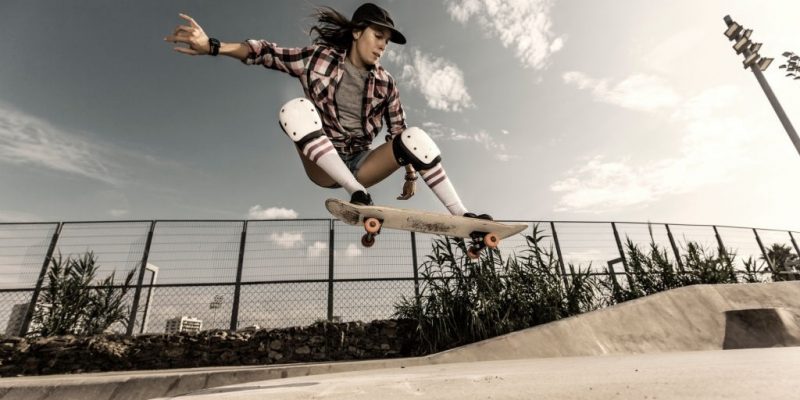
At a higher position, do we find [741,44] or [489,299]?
[741,44]

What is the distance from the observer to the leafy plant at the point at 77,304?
19.6 feet

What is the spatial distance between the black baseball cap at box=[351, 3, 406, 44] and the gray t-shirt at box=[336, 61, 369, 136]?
31 centimetres

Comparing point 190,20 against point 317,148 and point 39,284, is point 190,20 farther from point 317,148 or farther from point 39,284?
point 39,284

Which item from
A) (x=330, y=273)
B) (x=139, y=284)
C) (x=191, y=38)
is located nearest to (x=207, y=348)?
(x=139, y=284)

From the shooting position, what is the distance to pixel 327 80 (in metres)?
2.34

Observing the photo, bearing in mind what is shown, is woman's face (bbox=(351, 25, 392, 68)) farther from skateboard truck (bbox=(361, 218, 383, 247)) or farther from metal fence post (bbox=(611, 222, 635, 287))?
metal fence post (bbox=(611, 222, 635, 287))

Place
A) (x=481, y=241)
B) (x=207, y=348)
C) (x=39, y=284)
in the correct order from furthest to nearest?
(x=39, y=284), (x=207, y=348), (x=481, y=241)

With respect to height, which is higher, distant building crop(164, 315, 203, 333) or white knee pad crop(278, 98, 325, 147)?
white knee pad crop(278, 98, 325, 147)

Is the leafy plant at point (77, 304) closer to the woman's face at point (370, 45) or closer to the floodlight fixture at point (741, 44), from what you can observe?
the woman's face at point (370, 45)

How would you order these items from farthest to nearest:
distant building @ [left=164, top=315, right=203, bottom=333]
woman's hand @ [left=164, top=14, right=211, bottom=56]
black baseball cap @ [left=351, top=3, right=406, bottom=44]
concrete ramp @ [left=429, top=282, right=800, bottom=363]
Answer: distant building @ [left=164, top=315, right=203, bottom=333] < concrete ramp @ [left=429, top=282, right=800, bottom=363] < black baseball cap @ [left=351, top=3, right=406, bottom=44] < woman's hand @ [left=164, top=14, right=211, bottom=56]

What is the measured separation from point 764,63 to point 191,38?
1159 cm

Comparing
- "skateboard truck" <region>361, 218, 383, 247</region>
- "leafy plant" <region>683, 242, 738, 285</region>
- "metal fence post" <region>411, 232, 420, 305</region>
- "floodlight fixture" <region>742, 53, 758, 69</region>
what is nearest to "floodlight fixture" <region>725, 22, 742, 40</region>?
"floodlight fixture" <region>742, 53, 758, 69</region>

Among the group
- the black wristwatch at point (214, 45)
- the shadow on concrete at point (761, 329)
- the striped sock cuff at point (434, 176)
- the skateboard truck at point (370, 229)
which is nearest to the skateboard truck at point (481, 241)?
the striped sock cuff at point (434, 176)

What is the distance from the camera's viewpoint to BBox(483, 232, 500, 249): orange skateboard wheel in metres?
2.65
